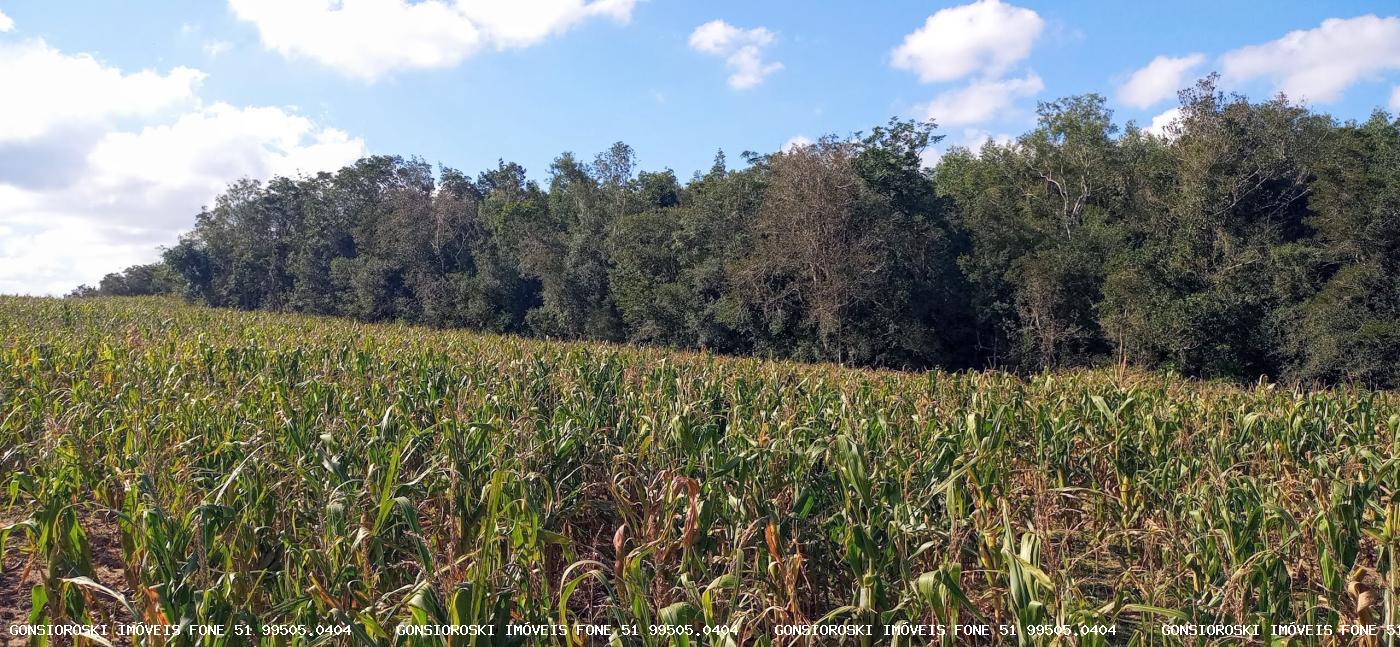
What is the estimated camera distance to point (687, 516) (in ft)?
11.3

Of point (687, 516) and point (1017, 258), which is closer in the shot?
point (687, 516)

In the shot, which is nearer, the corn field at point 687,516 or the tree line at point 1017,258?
the corn field at point 687,516

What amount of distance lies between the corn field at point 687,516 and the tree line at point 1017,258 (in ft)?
49.3

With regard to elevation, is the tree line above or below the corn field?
above

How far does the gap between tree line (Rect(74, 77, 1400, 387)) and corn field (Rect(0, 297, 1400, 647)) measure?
15.0 metres

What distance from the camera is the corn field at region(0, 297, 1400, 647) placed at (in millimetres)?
3008

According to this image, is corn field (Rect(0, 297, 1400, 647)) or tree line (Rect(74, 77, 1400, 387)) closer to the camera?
corn field (Rect(0, 297, 1400, 647))

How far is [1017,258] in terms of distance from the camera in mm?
24609

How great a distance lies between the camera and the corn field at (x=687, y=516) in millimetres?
3008

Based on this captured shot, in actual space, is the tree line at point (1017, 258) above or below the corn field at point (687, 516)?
above

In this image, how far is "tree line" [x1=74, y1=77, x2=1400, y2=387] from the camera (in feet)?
69.1

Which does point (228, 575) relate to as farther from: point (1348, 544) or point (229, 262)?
point (229, 262)

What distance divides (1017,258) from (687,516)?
2374cm

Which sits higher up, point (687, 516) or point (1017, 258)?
point (1017, 258)
